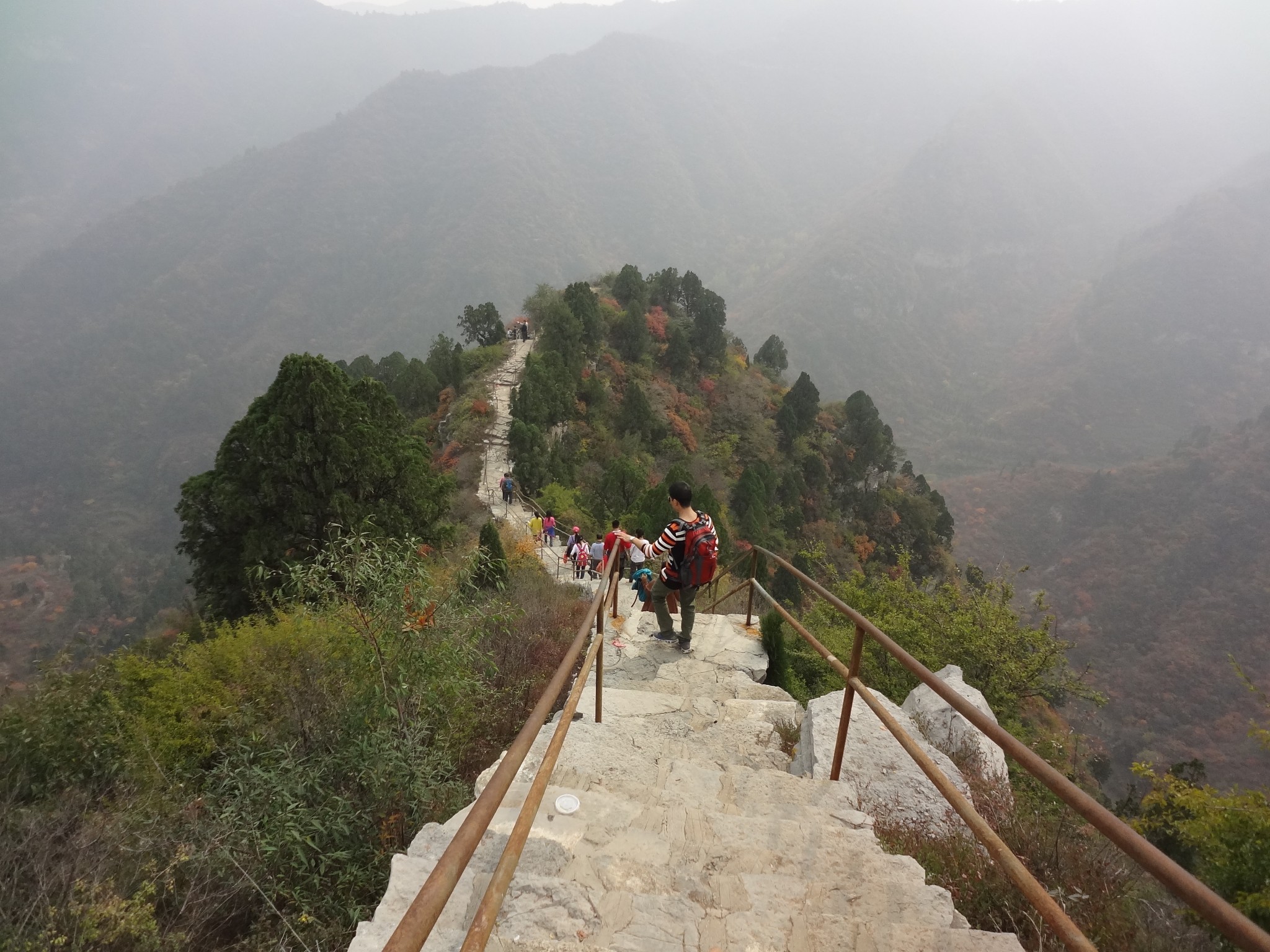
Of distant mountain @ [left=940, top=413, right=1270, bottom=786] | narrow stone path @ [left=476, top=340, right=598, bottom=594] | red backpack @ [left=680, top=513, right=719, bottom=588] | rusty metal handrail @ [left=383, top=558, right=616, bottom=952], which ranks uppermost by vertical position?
rusty metal handrail @ [left=383, top=558, right=616, bottom=952]

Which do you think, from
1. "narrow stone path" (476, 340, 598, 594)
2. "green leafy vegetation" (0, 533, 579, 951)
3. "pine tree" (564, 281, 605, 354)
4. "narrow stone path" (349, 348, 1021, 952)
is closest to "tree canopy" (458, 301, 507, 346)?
"narrow stone path" (476, 340, 598, 594)

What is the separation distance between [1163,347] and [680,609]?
14788 centimetres

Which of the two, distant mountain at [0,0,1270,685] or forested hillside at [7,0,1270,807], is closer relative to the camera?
forested hillside at [7,0,1270,807]

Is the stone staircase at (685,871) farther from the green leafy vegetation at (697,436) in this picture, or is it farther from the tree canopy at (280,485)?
the green leafy vegetation at (697,436)

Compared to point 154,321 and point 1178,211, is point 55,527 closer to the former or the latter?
point 154,321

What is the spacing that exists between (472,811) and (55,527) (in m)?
112

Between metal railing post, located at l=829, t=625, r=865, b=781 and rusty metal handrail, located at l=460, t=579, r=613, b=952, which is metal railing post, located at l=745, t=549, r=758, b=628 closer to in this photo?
metal railing post, located at l=829, t=625, r=865, b=781

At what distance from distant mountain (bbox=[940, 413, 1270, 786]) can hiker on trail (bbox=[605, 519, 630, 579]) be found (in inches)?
1183

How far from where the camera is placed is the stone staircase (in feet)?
6.60

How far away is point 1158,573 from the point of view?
60.2m

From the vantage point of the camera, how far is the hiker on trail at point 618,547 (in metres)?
5.46

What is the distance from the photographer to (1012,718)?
11133mm

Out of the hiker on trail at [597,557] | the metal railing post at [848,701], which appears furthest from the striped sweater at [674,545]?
the hiker on trail at [597,557]

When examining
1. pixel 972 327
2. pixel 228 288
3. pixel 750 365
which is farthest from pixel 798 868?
pixel 228 288
